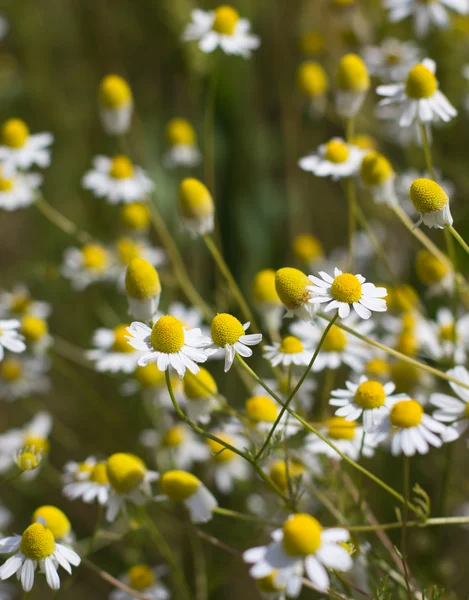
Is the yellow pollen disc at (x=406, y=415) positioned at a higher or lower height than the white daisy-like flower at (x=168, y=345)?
lower

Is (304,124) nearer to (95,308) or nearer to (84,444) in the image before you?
(95,308)

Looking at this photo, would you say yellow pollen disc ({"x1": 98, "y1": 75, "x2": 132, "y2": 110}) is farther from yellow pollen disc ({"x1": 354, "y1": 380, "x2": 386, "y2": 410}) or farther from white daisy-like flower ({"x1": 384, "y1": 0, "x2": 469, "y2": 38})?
yellow pollen disc ({"x1": 354, "y1": 380, "x2": 386, "y2": 410})

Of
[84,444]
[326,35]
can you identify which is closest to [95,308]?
[84,444]

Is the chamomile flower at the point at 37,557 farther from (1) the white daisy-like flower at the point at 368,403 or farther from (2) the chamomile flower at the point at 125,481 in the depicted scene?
(1) the white daisy-like flower at the point at 368,403

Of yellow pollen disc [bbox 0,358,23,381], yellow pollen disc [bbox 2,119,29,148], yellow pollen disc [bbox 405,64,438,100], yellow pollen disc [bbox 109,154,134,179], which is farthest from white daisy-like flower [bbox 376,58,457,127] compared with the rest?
yellow pollen disc [bbox 0,358,23,381]

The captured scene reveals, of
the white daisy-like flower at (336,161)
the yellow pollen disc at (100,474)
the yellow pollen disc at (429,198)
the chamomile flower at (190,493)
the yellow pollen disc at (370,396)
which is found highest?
the yellow pollen disc at (429,198)

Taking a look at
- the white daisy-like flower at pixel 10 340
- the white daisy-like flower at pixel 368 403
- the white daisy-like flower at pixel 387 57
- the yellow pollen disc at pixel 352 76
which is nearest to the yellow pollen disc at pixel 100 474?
the white daisy-like flower at pixel 10 340

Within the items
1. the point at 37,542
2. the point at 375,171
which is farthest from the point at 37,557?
the point at 375,171
